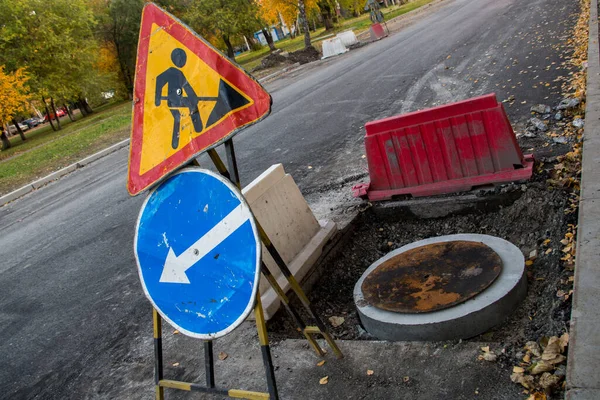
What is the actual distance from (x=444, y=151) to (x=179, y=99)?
9.83 ft

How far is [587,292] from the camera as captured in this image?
2.80 metres

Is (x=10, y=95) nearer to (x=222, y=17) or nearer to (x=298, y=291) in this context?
(x=222, y=17)

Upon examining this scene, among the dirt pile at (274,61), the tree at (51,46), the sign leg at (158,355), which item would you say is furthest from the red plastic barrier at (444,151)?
the tree at (51,46)

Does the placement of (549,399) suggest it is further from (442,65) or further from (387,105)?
(442,65)

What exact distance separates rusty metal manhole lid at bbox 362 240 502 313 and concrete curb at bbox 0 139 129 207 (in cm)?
1183

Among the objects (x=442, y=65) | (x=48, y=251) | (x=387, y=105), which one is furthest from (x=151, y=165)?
(x=442, y=65)

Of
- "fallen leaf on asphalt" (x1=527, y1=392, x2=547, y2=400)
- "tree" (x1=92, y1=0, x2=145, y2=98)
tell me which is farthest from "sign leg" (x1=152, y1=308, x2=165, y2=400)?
"tree" (x1=92, y1=0, x2=145, y2=98)

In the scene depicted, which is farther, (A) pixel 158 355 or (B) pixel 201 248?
(A) pixel 158 355

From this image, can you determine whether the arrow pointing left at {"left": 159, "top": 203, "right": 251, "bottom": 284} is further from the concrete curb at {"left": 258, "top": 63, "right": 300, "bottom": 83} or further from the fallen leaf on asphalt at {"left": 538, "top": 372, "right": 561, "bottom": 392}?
the concrete curb at {"left": 258, "top": 63, "right": 300, "bottom": 83}

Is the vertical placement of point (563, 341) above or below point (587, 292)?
below

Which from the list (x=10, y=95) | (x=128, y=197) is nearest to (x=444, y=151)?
(x=128, y=197)

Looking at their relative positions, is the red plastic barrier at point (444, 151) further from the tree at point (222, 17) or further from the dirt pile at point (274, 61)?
the tree at point (222, 17)

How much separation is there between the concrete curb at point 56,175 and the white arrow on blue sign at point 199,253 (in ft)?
39.3

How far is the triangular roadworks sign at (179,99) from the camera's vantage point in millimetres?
2402
